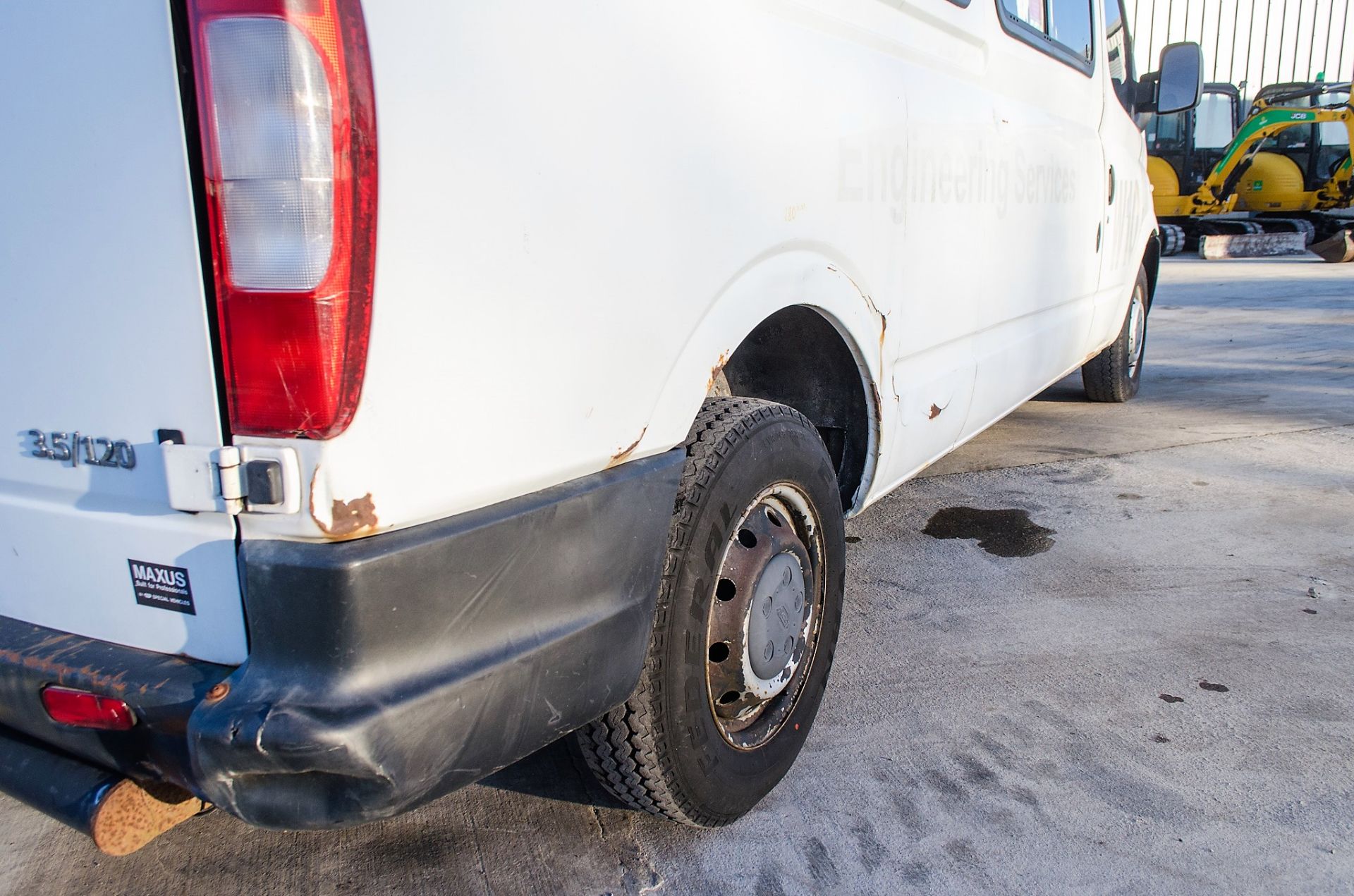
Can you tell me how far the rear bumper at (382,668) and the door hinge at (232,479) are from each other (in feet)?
0.20

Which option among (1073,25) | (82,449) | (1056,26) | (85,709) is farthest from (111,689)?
(1073,25)

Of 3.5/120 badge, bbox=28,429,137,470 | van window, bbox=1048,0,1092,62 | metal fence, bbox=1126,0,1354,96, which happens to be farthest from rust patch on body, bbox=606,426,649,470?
metal fence, bbox=1126,0,1354,96

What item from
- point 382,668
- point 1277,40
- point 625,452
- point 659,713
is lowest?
point 659,713

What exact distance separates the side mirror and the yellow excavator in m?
13.9

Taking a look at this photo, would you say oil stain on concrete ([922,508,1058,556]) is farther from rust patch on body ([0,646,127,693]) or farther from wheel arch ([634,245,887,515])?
rust patch on body ([0,646,127,693])

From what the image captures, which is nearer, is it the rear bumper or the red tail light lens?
the rear bumper

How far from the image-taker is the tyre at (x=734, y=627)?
1822 millimetres

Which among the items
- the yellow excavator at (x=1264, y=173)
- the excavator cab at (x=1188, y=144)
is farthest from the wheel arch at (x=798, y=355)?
the excavator cab at (x=1188, y=144)

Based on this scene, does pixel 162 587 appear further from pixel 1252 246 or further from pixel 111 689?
pixel 1252 246

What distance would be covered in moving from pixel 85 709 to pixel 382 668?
492 millimetres

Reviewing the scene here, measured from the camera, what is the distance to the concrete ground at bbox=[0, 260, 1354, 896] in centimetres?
201

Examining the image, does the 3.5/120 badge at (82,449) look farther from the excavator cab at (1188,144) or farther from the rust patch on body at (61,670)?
the excavator cab at (1188,144)

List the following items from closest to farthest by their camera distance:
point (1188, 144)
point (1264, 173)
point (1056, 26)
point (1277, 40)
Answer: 1. point (1056, 26)
2. point (1264, 173)
3. point (1188, 144)
4. point (1277, 40)

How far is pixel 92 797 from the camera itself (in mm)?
1491
